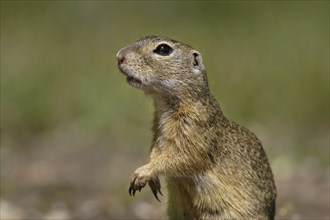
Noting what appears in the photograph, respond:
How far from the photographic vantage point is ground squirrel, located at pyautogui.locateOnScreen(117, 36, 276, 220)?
19.8ft

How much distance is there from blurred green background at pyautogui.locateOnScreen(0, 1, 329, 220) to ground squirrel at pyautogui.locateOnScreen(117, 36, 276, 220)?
118 centimetres

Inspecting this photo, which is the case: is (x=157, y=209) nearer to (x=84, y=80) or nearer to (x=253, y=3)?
(x=84, y=80)

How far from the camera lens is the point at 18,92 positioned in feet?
37.3

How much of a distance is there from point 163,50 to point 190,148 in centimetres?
70


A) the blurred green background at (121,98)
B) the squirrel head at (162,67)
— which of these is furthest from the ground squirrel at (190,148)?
the blurred green background at (121,98)

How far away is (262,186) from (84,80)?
580cm

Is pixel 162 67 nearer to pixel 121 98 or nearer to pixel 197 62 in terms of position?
pixel 197 62

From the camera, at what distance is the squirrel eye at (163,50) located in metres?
6.23

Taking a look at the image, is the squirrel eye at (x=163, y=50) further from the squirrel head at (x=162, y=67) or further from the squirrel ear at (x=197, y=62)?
the squirrel ear at (x=197, y=62)

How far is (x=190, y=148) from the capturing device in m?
6.06

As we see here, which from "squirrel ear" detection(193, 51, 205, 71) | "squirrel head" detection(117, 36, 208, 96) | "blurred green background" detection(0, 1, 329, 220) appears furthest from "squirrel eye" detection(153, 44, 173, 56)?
"blurred green background" detection(0, 1, 329, 220)

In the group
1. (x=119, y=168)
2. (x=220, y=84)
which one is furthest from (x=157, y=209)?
(x=220, y=84)

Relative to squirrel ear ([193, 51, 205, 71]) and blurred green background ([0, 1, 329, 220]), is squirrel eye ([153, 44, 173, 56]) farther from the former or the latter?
blurred green background ([0, 1, 329, 220])

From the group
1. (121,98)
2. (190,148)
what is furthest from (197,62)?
(121,98)
